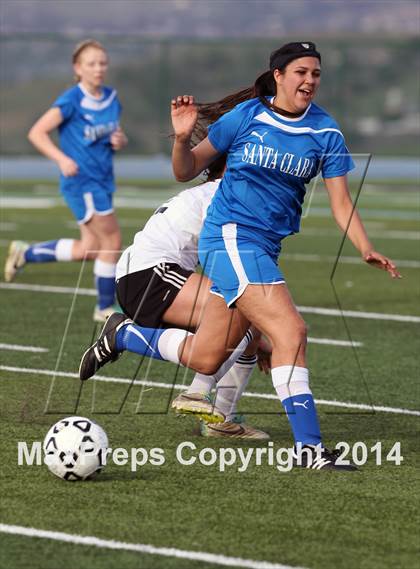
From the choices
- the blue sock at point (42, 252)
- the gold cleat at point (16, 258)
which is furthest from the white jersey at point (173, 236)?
the gold cleat at point (16, 258)

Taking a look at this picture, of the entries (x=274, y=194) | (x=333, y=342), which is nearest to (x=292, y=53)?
(x=274, y=194)

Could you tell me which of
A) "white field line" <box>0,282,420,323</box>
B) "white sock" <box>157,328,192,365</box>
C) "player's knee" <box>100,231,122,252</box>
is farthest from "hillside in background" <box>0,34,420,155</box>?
"white sock" <box>157,328,192,365</box>

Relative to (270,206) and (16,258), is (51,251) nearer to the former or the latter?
(16,258)

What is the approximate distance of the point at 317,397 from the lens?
8.39 m

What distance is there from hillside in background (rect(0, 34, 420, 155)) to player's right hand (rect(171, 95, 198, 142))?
24777 mm

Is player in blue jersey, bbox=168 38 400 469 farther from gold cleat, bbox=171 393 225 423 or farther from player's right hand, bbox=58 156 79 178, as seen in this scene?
player's right hand, bbox=58 156 79 178

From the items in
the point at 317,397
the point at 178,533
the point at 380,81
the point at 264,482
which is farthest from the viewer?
the point at 380,81

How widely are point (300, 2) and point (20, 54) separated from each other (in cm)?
870

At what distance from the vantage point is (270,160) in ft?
21.3

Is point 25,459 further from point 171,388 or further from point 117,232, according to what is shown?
point 117,232

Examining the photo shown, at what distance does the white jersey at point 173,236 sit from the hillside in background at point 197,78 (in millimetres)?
23794

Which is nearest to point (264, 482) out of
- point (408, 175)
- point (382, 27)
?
point (408, 175)

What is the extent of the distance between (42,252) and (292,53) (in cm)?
646

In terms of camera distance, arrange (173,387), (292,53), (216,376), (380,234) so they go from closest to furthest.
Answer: (292,53), (216,376), (173,387), (380,234)
